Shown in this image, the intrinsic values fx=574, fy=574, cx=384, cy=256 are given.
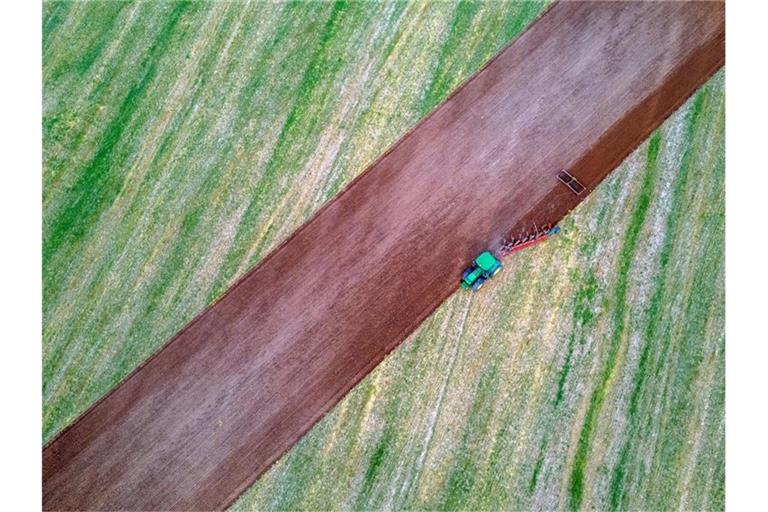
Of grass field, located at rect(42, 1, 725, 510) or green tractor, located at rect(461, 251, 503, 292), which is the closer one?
grass field, located at rect(42, 1, 725, 510)

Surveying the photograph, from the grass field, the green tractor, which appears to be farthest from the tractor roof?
the grass field

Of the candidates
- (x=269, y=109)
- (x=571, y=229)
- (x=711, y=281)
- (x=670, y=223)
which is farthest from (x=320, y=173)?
(x=711, y=281)

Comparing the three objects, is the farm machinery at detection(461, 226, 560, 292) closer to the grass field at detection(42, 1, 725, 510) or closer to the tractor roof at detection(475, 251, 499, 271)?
the tractor roof at detection(475, 251, 499, 271)

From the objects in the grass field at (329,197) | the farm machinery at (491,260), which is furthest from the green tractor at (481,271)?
the grass field at (329,197)

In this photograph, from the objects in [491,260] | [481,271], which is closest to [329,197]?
[481,271]

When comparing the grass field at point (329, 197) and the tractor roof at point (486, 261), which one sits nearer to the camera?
the grass field at point (329, 197)

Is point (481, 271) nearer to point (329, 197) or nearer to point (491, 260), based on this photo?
point (491, 260)

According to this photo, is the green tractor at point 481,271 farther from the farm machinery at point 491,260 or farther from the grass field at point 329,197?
the grass field at point 329,197
